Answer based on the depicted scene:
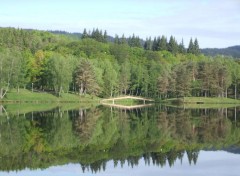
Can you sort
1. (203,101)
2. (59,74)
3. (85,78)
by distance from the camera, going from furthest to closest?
(203,101), (85,78), (59,74)

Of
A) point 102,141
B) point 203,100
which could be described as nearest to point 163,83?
point 203,100

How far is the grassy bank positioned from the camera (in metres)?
107

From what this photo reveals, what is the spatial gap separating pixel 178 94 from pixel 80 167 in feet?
341

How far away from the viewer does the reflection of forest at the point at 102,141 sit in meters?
32.6

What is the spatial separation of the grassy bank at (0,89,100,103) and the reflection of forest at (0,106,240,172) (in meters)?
46.5

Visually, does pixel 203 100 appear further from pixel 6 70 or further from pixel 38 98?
pixel 6 70

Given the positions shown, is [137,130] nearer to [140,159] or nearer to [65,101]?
[140,159]

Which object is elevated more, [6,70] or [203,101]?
[6,70]

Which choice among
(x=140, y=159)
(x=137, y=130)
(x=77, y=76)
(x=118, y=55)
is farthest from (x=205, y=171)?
(x=118, y=55)

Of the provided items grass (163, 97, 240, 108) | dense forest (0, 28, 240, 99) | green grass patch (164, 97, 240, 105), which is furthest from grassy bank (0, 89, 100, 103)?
green grass patch (164, 97, 240, 105)

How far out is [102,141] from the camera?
139 ft

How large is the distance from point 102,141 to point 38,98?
69914mm

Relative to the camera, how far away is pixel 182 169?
29922 mm

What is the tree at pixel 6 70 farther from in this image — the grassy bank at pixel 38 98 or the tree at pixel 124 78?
the tree at pixel 124 78
